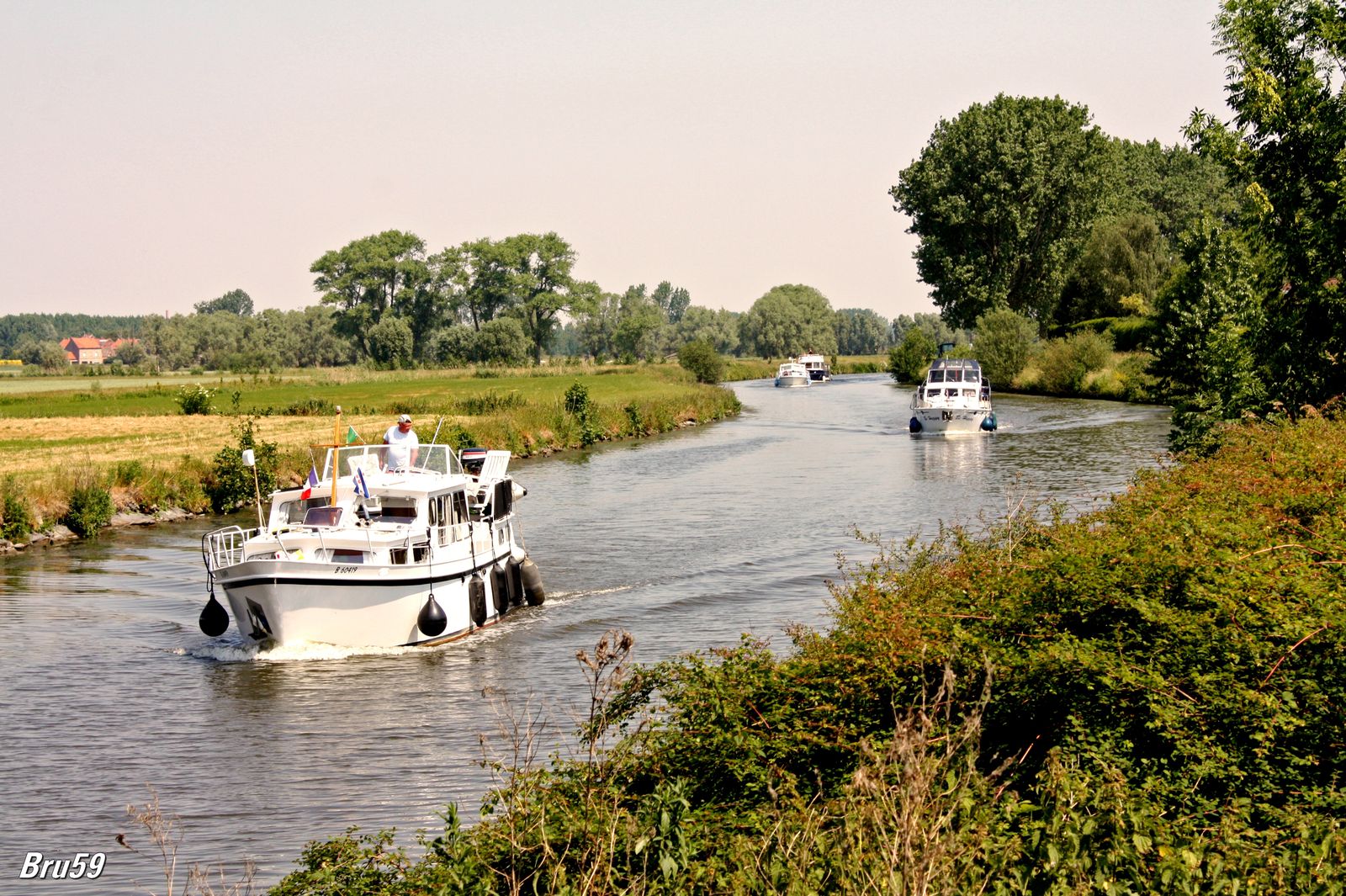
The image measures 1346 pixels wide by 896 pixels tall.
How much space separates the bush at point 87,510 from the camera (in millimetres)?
33594

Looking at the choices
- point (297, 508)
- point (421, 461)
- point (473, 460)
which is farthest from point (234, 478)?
point (297, 508)

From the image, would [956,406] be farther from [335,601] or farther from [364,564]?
[335,601]

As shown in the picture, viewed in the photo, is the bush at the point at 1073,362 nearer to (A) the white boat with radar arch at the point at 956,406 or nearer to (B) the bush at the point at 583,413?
(A) the white boat with radar arch at the point at 956,406

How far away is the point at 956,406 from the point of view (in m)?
60.0

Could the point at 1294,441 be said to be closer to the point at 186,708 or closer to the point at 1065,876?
the point at 1065,876

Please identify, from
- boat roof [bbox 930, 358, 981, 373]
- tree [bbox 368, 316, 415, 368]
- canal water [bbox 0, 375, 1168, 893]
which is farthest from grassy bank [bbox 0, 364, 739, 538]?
tree [bbox 368, 316, 415, 368]

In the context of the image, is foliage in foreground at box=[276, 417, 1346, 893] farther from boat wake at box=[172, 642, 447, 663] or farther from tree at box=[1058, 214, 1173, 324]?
tree at box=[1058, 214, 1173, 324]

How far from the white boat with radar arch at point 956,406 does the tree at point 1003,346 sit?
106 ft

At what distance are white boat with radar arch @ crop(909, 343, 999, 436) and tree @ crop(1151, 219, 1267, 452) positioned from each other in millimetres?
17419

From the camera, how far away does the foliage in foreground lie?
303 inches

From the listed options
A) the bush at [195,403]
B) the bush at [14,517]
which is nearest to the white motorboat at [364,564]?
the bush at [14,517]

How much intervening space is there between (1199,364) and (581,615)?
18681mm

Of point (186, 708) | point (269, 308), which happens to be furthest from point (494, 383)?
point (269, 308)

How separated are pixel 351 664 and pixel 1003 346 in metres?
82.2
